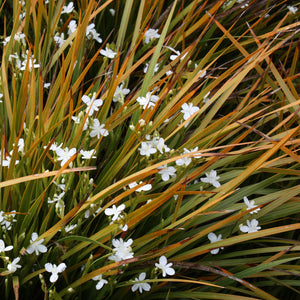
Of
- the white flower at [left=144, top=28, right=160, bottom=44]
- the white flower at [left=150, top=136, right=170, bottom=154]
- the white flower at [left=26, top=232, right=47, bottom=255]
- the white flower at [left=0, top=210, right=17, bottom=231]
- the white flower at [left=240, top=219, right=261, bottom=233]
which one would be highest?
the white flower at [left=144, top=28, right=160, bottom=44]

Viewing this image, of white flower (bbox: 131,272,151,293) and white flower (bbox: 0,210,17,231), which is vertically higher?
white flower (bbox: 0,210,17,231)

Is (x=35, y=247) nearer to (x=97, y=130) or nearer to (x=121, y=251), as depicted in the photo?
(x=121, y=251)

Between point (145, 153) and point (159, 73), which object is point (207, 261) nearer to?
point (145, 153)

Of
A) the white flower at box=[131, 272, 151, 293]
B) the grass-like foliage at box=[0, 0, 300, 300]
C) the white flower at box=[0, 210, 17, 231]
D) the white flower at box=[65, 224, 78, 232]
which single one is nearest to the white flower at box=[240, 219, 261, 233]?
the grass-like foliage at box=[0, 0, 300, 300]

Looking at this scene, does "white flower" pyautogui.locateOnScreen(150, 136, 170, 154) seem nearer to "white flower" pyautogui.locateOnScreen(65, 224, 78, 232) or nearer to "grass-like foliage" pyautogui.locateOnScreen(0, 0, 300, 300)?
"grass-like foliage" pyautogui.locateOnScreen(0, 0, 300, 300)

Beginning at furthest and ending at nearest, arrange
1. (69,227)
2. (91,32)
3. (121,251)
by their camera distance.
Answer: (91,32) < (69,227) < (121,251)

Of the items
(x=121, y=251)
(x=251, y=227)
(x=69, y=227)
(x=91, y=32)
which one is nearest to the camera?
(x=121, y=251)

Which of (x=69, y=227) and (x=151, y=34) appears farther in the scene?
(x=151, y=34)

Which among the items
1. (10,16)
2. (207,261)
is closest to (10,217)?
(207,261)

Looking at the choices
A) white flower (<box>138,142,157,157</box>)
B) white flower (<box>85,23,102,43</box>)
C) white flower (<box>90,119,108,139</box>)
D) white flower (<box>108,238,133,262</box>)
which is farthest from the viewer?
white flower (<box>85,23,102,43</box>)

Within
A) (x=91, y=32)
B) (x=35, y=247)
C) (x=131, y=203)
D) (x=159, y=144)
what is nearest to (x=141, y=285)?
(x=131, y=203)
